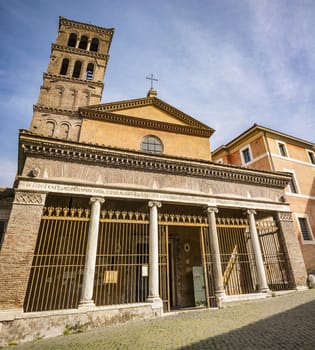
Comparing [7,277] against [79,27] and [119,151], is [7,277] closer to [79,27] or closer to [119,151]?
[119,151]

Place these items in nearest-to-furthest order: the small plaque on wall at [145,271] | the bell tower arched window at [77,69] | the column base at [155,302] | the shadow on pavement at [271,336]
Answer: the shadow on pavement at [271,336], the column base at [155,302], the small plaque on wall at [145,271], the bell tower arched window at [77,69]

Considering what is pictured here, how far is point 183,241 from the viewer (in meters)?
10.1

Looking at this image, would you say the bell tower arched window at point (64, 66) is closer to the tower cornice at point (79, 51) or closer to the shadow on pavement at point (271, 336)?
the tower cornice at point (79, 51)

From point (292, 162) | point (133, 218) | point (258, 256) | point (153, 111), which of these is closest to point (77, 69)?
point (153, 111)

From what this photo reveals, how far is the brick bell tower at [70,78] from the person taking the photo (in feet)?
40.4

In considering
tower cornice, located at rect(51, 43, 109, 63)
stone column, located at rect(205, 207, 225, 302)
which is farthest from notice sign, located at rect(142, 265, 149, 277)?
tower cornice, located at rect(51, 43, 109, 63)

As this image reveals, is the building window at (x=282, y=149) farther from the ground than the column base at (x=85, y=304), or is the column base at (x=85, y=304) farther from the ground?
the building window at (x=282, y=149)

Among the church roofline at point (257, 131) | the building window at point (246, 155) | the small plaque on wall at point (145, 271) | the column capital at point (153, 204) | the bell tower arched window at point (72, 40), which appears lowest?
the small plaque on wall at point (145, 271)

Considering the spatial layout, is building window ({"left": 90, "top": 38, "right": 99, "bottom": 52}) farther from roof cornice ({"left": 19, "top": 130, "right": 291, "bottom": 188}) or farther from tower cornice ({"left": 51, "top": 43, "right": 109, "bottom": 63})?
roof cornice ({"left": 19, "top": 130, "right": 291, "bottom": 188})

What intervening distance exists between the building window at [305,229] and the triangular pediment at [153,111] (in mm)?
8151

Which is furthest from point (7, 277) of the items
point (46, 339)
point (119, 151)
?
point (119, 151)

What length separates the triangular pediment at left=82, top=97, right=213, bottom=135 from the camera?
11.4 m

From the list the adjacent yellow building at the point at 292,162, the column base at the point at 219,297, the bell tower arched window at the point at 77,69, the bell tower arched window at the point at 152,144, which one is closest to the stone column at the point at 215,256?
the column base at the point at 219,297

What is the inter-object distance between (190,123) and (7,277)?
10472 millimetres
